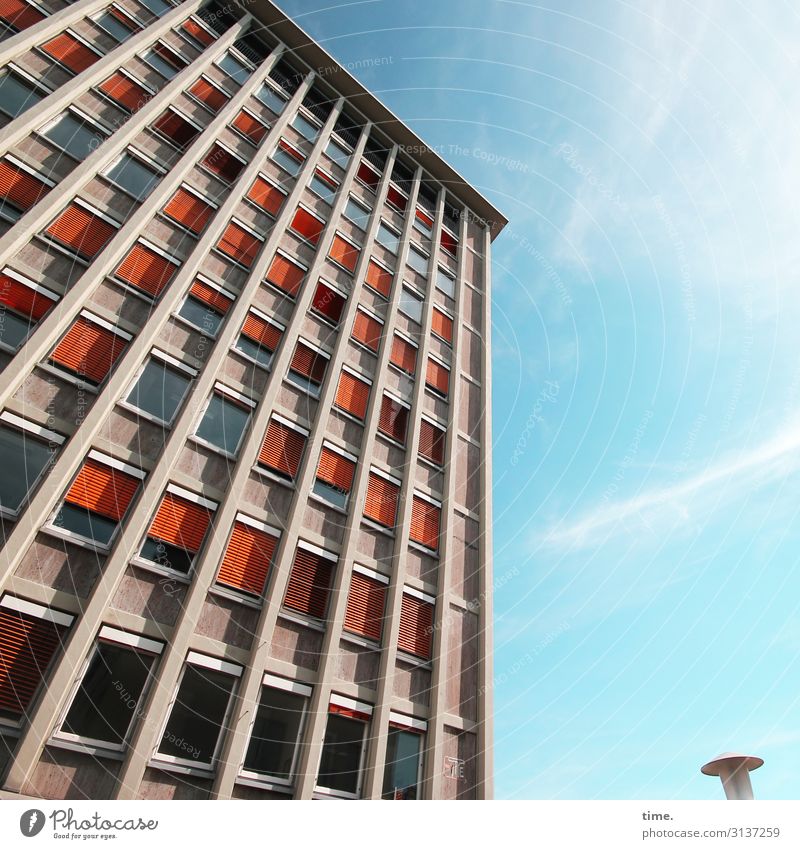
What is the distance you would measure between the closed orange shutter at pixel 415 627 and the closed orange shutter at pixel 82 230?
450 inches

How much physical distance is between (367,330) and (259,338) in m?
4.12

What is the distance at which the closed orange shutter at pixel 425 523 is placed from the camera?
15.5m

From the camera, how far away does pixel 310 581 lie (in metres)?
12.7

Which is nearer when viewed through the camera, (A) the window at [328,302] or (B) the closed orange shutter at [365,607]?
(B) the closed orange shutter at [365,607]

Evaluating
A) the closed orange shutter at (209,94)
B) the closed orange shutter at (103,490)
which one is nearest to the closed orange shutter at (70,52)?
the closed orange shutter at (209,94)

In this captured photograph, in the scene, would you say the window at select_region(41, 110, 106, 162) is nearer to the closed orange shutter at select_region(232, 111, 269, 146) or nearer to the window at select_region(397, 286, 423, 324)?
the closed orange shutter at select_region(232, 111, 269, 146)

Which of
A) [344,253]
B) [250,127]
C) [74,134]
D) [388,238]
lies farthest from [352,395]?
[250,127]

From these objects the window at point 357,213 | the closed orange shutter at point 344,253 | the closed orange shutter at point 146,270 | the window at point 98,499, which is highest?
the window at point 357,213

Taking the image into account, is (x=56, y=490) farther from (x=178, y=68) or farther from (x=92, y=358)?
(x=178, y=68)

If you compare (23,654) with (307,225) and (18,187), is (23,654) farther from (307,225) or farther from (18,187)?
(307,225)

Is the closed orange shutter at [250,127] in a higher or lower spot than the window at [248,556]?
higher

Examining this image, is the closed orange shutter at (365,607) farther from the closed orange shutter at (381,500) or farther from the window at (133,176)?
the window at (133,176)
